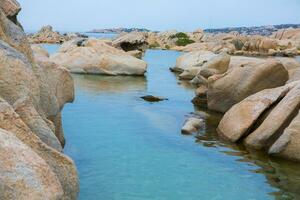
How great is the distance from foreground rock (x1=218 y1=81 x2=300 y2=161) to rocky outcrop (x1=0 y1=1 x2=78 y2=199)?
7.79 metres

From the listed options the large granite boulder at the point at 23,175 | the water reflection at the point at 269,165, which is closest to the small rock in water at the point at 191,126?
the water reflection at the point at 269,165

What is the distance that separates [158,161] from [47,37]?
113760mm

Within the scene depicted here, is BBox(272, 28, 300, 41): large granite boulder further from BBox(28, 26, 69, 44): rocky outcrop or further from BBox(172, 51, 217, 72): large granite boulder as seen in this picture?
BBox(172, 51, 217, 72): large granite boulder

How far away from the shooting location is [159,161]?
52.3 feet

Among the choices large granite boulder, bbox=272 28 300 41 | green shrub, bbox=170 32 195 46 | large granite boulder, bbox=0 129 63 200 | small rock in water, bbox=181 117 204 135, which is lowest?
green shrub, bbox=170 32 195 46

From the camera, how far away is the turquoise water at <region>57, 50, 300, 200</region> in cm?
1319

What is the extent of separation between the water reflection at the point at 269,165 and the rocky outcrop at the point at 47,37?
334ft

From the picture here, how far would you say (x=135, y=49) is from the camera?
68562 millimetres

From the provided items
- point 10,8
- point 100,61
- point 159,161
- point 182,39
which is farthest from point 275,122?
point 182,39

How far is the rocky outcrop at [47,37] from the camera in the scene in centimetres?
12037

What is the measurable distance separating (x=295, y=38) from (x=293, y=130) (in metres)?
104

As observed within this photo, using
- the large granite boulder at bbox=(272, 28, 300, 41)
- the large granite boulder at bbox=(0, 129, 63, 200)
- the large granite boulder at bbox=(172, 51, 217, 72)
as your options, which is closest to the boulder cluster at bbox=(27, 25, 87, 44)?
the large granite boulder at bbox=(272, 28, 300, 41)

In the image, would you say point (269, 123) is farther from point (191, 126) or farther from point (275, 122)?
point (191, 126)

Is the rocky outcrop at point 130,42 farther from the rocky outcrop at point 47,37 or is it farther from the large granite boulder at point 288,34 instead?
the large granite boulder at point 288,34
